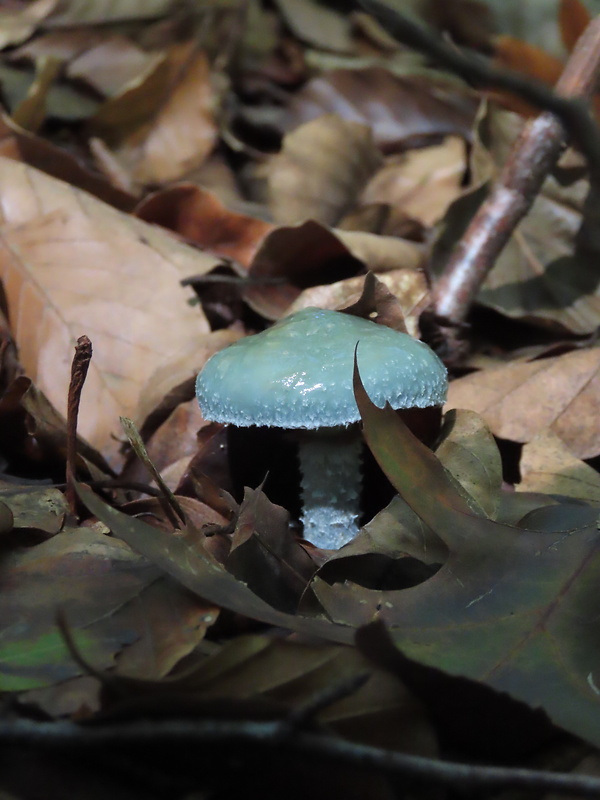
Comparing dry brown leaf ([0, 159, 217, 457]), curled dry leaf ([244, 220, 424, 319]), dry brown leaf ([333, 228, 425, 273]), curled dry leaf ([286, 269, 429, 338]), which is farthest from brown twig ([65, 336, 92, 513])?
dry brown leaf ([333, 228, 425, 273])

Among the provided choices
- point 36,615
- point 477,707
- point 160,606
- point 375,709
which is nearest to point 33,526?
point 36,615

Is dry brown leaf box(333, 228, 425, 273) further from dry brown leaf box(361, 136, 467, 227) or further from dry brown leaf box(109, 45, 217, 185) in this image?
dry brown leaf box(109, 45, 217, 185)

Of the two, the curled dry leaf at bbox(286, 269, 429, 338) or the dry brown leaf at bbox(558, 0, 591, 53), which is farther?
the dry brown leaf at bbox(558, 0, 591, 53)

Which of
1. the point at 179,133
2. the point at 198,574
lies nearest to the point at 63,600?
the point at 198,574

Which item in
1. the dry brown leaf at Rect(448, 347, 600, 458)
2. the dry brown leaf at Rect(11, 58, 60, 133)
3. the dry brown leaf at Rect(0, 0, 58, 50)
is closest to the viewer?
the dry brown leaf at Rect(448, 347, 600, 458)

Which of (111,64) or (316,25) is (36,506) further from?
(316,25)

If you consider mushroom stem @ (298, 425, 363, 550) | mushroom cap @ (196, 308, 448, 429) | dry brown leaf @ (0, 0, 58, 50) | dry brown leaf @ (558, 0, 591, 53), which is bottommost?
mushroom stem @ (298, 425, 363, 550)

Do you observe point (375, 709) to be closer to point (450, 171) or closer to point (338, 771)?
point (338, 771)
